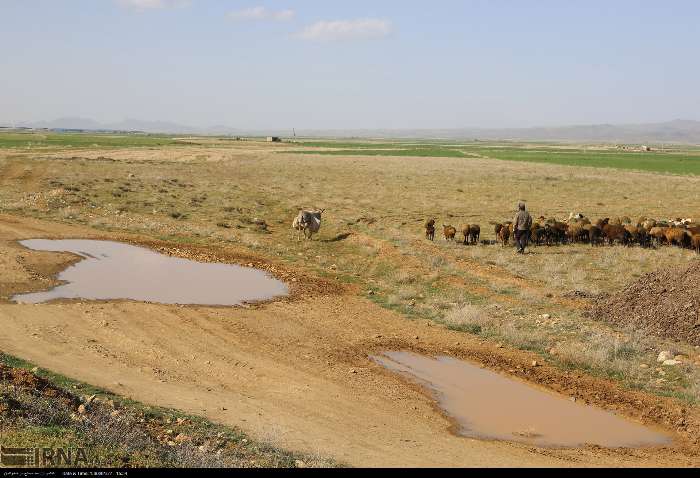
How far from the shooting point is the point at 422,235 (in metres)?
27.7

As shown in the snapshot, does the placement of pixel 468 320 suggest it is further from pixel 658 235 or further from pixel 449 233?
pixel 658 235

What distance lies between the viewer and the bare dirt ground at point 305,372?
820 cm

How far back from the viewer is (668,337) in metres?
13.7

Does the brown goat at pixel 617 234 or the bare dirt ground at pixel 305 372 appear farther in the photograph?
the brown goat at pixel 617 234

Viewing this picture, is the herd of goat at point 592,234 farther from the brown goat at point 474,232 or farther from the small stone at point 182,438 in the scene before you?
the small stone at point 182,438

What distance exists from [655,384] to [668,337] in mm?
3081

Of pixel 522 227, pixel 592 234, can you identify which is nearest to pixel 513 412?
pixel 522 227

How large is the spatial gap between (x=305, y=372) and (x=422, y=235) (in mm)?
17363

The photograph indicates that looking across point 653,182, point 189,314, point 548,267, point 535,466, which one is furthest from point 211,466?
point 653,182

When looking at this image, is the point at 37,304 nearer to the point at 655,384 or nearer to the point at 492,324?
the point at 492,324

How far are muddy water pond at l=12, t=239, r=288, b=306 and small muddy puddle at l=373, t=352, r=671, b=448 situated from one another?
6.26 metres

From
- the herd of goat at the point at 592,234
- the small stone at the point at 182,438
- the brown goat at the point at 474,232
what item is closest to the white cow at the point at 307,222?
the herd of goat at the point at 592,234

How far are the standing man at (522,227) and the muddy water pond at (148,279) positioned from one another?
9880mm
